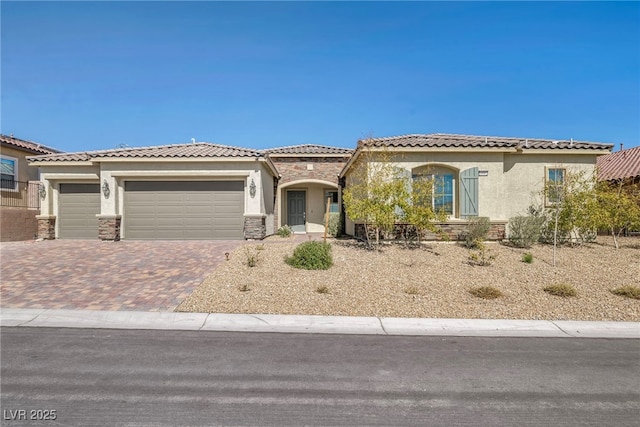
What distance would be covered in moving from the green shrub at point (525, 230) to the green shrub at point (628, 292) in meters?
4.08

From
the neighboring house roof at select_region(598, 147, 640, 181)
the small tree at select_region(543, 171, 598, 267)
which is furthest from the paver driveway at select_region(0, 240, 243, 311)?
the neighboring house roof at select_region(598, 147, 640, 181)

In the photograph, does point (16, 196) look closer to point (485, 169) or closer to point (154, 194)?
point (154, 194)

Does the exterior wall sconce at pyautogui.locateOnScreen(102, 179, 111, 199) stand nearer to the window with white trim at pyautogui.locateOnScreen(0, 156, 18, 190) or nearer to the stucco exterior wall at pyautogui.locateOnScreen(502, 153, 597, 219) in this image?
the window with white trim at pyautogui.locateOnScreen(0, 156, 18, 190)

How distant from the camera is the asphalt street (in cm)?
339

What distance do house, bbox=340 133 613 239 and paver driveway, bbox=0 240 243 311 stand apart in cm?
710

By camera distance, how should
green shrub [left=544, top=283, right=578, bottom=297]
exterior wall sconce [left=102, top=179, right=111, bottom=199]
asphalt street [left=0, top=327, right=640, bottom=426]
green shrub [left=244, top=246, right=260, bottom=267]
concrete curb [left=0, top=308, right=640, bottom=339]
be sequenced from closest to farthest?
1. asphalt street [left=0, top=327, right=640, bottom=426]
2. concrete curb [left=0, top=308, right=640, bottom=339]
3. green shrub [left=544, top=283, right=578, bottom=297]
4. green shrub [left=244, top=246, right=260, bottom=267]
5. exterior wall sconce [left=102, top=179, right=111, bottom=199]

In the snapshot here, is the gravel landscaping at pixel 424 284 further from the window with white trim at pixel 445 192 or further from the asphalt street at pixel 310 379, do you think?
the window with white trim at pixel 445 192

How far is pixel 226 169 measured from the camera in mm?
14633

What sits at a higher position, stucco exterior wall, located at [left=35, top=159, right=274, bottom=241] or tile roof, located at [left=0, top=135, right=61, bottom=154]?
tile roof, located at [left=0, top=135, right=61, bottom=154]

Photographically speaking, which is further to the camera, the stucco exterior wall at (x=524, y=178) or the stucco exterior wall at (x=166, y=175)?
the stucco exterior wall at (x=166, y=175)

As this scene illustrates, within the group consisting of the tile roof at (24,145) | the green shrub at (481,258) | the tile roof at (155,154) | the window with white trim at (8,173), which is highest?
the tile roof at (24,145)

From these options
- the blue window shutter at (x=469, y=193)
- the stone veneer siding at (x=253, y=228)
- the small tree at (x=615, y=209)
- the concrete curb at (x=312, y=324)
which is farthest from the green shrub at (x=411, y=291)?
the small tree at (x=615, y=209)

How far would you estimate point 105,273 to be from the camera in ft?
30.5

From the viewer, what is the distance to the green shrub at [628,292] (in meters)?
7.84
